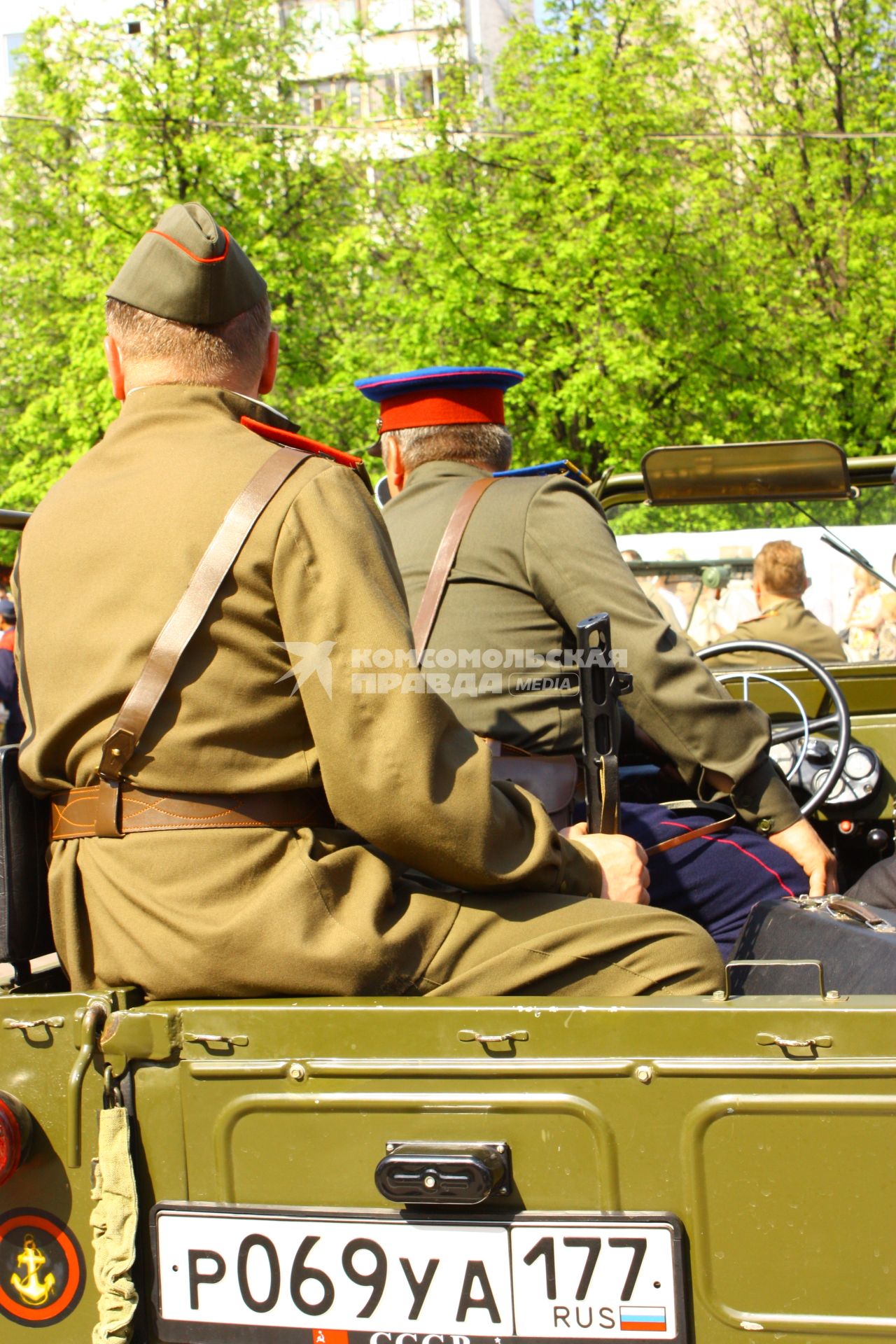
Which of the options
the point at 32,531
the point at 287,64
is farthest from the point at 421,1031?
the point at 287,64

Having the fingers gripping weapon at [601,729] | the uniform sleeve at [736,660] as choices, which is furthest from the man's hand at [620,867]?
the uniform sleeve at [736,660]

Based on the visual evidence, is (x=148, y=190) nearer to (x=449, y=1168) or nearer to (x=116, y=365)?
(x=116, y=365)

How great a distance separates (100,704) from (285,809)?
0.32m

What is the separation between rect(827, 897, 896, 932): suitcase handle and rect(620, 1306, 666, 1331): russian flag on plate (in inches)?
28.6

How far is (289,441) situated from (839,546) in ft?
8.90

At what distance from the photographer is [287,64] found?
17984 mm

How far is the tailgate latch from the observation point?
68.6 inches

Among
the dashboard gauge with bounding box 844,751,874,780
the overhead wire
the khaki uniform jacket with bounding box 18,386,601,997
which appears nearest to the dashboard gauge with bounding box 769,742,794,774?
the dashboard gauge with bounding box 844,751,874,780

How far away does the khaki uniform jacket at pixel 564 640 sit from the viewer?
282 centimetres

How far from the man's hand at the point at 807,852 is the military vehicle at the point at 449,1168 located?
3.05 feet

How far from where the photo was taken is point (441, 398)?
3.26 meters

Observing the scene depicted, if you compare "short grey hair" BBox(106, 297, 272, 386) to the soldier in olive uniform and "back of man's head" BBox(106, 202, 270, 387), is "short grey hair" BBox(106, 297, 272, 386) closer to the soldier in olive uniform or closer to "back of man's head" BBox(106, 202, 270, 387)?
"back of man's head" BBox(106, 202, 270, 387)

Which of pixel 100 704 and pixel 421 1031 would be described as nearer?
pixel 421 1031

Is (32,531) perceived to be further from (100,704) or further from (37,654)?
(100,704)
